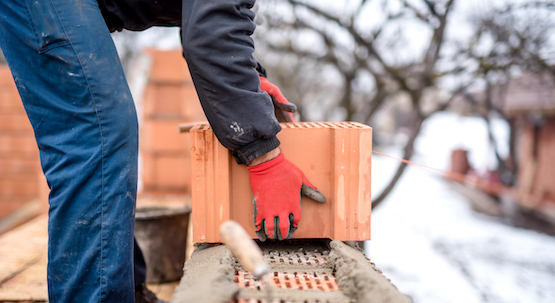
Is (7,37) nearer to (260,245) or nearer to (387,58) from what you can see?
(260,245)

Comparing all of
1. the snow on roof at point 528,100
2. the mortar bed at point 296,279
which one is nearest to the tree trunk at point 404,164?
the mortar bed at point 296,279

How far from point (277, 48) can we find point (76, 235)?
438cm

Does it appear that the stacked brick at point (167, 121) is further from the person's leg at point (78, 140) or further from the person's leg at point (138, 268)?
the person's leg at point (78, 140)

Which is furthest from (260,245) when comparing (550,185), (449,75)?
(550,185)

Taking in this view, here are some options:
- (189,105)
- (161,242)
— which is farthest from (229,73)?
(189,105)

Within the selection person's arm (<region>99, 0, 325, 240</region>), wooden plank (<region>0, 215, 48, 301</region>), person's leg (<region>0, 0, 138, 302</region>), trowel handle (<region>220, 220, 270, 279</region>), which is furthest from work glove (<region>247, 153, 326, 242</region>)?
wooden plank (<region>0, 215, 48, 301</region>)

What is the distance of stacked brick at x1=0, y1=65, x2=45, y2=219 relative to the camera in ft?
17.6

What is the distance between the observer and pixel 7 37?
43.4 inches

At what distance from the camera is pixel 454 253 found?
5.76 meters

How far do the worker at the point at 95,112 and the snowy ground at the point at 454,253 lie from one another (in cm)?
333

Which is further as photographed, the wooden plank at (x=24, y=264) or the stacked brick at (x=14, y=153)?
the stacked brick at (x=14, y=153)

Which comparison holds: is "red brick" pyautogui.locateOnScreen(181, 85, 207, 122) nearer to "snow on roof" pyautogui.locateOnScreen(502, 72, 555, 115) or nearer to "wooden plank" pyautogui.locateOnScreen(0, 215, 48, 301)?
"wooden plank" pyautogui.locateOnScreen(0, 215, 48, 301)

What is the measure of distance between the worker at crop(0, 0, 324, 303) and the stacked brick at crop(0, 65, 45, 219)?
518cm

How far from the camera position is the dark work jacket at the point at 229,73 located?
3.34 feet
